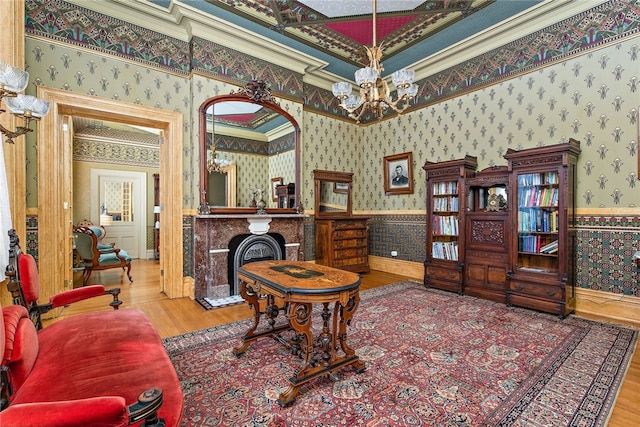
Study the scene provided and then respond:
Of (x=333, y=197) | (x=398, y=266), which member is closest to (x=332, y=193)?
(x=333, y=197)

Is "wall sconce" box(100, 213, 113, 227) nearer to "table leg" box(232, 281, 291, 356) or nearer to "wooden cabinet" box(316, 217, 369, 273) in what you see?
"wooden cabinet" box(316, 217, 369, 273)

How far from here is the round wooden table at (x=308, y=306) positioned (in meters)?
1.97

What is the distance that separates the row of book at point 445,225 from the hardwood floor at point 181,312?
1.19m

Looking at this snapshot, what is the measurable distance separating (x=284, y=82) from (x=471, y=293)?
4.55 metres

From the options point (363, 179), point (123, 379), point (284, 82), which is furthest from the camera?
point (363, 179)

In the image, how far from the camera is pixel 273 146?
16.4 ft

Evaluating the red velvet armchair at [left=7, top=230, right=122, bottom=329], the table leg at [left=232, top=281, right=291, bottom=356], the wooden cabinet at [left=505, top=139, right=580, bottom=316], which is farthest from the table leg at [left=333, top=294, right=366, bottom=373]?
the wooden cabinet at [left=505, top=139, right=580, bottom=316]

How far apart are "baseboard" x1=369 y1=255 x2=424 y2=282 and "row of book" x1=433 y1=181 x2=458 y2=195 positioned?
4.69ft

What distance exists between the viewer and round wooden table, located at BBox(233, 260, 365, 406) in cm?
197

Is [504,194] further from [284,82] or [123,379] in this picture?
[123,379]

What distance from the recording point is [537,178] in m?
3.69

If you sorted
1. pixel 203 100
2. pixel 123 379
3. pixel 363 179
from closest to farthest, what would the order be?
pixel 123 379 → pixel 203 100 → pixel 363 179

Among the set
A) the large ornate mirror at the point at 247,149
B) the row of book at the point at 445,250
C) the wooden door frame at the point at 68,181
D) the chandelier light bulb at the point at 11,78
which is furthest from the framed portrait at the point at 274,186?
the chandelier light bulb at the point at 11,78

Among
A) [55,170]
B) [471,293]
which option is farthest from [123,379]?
[471,293]
